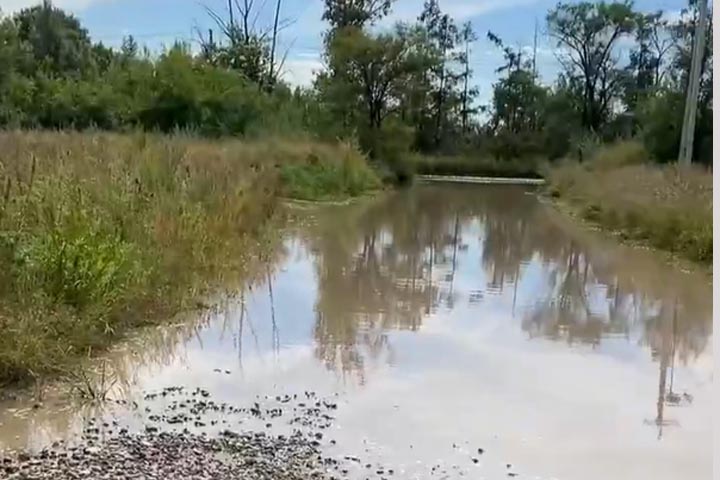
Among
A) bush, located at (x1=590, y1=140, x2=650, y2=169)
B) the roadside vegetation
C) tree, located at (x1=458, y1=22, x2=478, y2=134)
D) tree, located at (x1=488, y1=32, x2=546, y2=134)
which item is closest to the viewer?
the roadside vegetation

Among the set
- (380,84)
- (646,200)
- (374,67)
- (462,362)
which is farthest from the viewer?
(380,84)

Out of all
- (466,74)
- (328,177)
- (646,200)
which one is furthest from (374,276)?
(466,74)

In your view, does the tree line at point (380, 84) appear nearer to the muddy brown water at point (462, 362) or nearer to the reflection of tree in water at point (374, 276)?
the muddy brown water at point (462, 362)

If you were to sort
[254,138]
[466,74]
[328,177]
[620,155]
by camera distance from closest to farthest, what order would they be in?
[254,138] → [328,177] → [620,155] → [466,74]

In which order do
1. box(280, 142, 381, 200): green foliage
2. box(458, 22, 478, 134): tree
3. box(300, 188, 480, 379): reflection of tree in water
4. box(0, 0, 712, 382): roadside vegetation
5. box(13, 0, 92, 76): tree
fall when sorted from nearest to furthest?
box(0, 0, 712, 382): roadside vegetation
box(300, 188, 480, 379): reflection of tree in water
box(13, 0, 92, 76): tree
box(280, 142, 381, 200): green foliage
box(458, 22, 478, 134): tree

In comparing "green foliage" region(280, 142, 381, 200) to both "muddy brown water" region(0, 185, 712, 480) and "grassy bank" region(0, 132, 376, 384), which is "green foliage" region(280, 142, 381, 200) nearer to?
"grassy bank" region(0, 132, 376, 384)

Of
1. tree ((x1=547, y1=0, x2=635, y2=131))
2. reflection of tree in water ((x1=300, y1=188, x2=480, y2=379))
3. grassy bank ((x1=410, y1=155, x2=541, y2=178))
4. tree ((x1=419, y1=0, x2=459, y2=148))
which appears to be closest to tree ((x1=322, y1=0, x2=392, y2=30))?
tree ((x1=419, y1=0, x2=459, y2=148))

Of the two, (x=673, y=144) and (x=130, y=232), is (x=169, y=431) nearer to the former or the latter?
(x=130, y=232)

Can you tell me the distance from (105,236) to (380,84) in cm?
1165

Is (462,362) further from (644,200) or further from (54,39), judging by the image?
(54,39)

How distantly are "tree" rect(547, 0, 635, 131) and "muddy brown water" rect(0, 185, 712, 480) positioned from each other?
A: 3215 mm

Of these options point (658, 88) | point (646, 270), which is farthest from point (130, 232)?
point (658, 88)

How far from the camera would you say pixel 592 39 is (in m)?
9.52

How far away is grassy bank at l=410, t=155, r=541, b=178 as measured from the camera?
16453 millimetres
